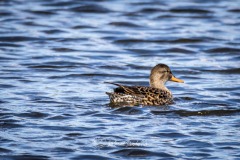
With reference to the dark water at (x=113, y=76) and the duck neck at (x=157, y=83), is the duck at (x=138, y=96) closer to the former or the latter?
the dark water at (x=113, y=76)

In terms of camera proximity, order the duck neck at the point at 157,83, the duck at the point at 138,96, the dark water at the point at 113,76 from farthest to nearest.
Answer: the duck neck at the point at 157,83, the duck at the point at 138,96, the dark water at the point at 113,76

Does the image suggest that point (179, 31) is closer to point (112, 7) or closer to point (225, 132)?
point (112, 7)

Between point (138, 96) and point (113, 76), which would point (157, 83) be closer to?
point (138, 96)

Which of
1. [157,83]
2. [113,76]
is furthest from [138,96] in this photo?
[113,76]

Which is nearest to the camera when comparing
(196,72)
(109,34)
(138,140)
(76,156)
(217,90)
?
(76,156)

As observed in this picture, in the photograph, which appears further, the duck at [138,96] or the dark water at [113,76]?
the duck at [138,96]

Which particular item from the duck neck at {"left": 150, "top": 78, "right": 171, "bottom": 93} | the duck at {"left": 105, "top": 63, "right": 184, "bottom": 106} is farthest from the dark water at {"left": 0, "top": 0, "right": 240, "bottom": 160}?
the duck neck at {"left": 150, "top": 78, "right": 171, "bottom": 93}

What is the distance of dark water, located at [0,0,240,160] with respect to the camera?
9.77 meters

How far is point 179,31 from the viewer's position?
64.2 ft

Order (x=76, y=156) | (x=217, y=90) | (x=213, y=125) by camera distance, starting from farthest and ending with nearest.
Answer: (x=217, y=90), (x=213, y=125), (x=76, y=156)

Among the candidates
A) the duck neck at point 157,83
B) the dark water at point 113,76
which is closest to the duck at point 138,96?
the dark water at point 113,76

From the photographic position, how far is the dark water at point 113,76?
9.77 meters

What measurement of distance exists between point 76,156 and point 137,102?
3271 millimetres

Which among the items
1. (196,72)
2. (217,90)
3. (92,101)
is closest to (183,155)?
(92,101)
